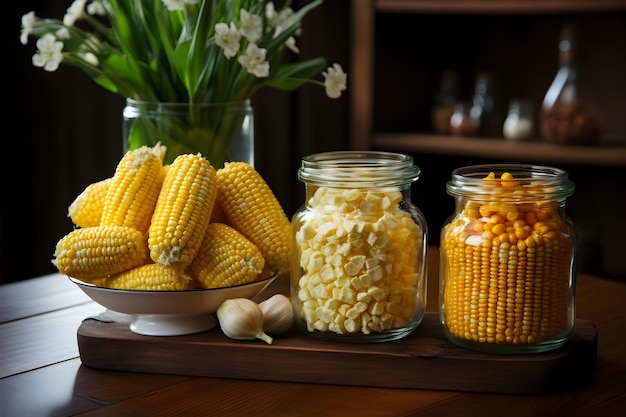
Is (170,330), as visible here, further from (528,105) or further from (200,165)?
(528,105)

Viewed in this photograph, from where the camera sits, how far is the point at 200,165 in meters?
1.02

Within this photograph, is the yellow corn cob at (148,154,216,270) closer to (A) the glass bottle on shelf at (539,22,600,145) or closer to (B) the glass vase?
(B) the glass vase

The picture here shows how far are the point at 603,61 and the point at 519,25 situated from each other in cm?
27

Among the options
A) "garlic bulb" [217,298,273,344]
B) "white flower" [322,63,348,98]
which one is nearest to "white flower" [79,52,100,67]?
"white flower" [322,63,348,98]

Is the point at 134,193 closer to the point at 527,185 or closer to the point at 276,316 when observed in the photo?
the point at 276,316

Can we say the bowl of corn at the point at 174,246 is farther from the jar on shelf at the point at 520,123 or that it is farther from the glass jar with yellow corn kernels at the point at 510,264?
the jar on shelf at the point at 520,123

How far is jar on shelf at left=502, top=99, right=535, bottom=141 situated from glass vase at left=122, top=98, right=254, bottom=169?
1.09 meters

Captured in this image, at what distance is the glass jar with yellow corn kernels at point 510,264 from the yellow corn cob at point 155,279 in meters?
0.30

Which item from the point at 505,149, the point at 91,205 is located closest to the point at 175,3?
the point at 91,205

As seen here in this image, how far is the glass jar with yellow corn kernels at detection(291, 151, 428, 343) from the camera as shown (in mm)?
928

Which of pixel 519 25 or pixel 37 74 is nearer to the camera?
pixel 37 74

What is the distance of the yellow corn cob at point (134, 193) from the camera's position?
39.9 inches

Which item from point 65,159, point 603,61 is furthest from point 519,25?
point 65,159

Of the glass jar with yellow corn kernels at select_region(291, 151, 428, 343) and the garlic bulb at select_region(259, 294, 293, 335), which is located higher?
the glass jar with yellow corn kernels at select_region(291, 151, 428, 343)
